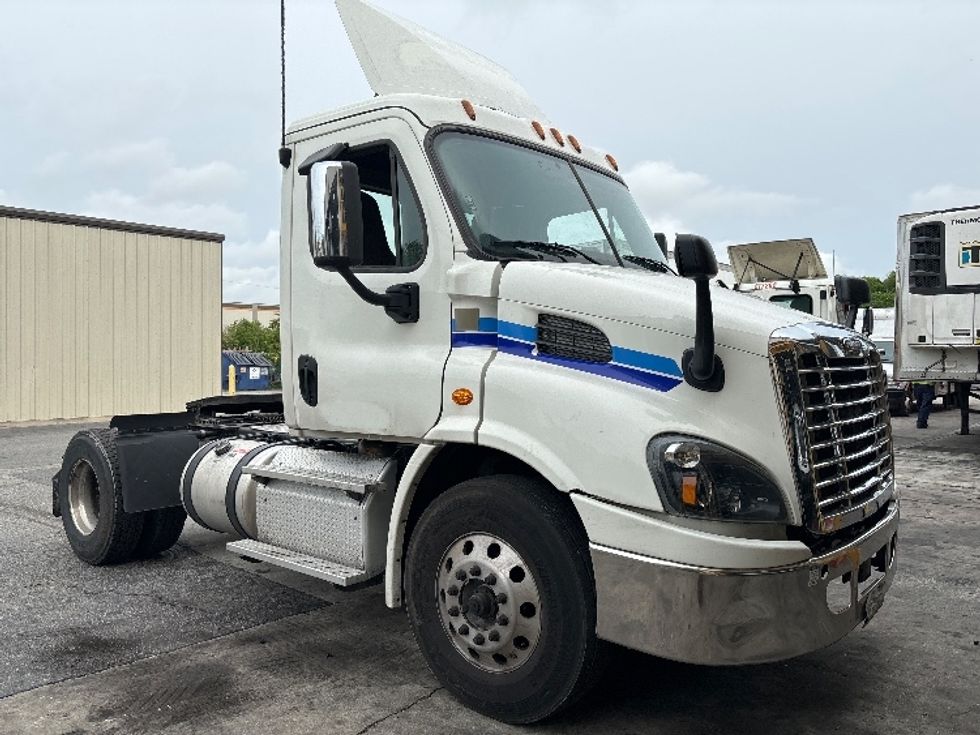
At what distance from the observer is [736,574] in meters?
3.12

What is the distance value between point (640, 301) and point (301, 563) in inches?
91.1

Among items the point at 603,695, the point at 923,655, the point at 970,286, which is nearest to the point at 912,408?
the point at 970,286

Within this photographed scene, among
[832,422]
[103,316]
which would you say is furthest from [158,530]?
[103,316]

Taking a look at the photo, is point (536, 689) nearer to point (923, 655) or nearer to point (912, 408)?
point (923, 655)

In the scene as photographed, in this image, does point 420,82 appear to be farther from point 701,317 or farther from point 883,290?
point 883,290

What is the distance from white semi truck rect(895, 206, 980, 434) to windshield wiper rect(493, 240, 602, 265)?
10.6 meters

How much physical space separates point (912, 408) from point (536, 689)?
1997cm

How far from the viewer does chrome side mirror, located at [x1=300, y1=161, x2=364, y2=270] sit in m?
3.71

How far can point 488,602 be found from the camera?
362 centimetres

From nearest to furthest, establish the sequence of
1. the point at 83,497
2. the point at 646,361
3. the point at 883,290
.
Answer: the point at 646,361
the point at 83,497
the point at 883,290

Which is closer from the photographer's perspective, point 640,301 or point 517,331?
point 640,301

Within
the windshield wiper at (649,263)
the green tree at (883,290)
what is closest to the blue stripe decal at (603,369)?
the windshield wiper at (649,263)

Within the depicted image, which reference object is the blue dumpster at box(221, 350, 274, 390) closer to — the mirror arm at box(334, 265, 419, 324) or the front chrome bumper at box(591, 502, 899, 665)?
the mirror arm at box(334, 265, 419, 324)

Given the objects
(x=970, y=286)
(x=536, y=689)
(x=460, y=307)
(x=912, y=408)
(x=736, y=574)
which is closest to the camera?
(x=736, y=574)
